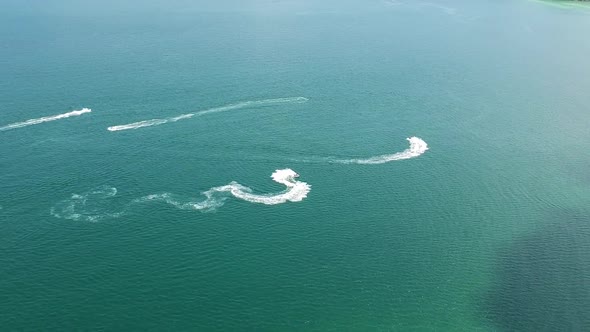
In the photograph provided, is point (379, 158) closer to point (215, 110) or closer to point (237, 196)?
point (237, 196)

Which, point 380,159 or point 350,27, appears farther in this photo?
point 350,27

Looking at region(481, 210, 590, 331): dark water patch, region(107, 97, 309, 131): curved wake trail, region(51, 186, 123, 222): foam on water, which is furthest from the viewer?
region(107, 97, 309, 131): curved wake trail

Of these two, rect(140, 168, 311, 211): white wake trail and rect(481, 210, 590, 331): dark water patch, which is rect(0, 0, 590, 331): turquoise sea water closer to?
rect(481, 210, 590, 331): dark water patch

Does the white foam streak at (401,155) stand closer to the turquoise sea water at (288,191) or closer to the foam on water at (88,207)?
the turquoise sea water at (288,191)

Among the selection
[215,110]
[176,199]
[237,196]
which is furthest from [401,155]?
[176,199]

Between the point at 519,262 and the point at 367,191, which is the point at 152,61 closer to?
the point at 367,191

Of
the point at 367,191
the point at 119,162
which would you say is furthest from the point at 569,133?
the point at 119,162

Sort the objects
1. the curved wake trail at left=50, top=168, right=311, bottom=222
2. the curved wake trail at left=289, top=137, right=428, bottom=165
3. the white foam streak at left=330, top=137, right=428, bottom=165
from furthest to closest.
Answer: the white foam streak at left=330, top=137, right=428, bottom=165 → the curved wake trail at left=289, top=137, right=428, bottom=165 → the curved wake trail at left=50, top=168, right=311, bottom=222

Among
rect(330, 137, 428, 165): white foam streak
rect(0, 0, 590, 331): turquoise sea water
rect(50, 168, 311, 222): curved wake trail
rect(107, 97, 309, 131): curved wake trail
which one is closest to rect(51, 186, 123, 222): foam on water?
rect(50, 168, 311, 222): curved wake trail
